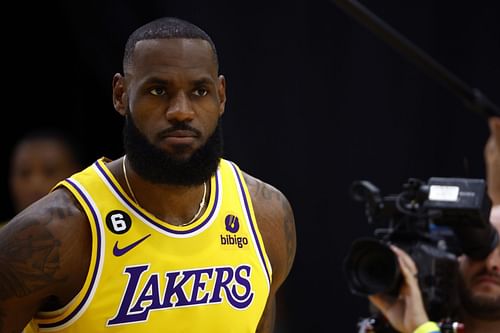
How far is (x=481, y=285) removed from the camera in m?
4.02

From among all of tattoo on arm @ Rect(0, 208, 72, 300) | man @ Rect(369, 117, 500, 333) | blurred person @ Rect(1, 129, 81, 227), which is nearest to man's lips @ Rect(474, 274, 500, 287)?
man @ Rect(369, 117, 500, 333)

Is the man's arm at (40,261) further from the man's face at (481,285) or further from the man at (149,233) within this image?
the man's face at (481,285)

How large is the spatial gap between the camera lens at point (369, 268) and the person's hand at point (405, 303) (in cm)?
3

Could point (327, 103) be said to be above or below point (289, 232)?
above

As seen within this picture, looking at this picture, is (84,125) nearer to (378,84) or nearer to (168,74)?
(378,84)

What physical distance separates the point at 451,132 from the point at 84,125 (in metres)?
1.91

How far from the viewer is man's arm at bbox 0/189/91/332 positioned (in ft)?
9.09

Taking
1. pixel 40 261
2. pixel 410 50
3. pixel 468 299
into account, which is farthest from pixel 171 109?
pixel 468 299

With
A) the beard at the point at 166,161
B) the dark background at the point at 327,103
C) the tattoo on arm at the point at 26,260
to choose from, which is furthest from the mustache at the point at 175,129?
the dark background at the point at 327,103

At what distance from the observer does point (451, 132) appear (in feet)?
17.3

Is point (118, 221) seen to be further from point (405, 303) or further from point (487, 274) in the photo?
point (487, 274)

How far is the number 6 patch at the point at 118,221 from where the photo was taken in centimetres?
293

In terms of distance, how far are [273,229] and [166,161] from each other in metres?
0.55

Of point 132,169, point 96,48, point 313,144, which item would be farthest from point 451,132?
point 132,169
